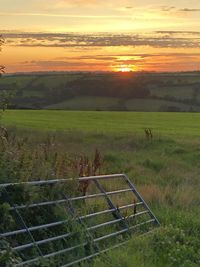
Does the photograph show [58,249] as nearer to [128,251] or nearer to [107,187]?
[128,251]

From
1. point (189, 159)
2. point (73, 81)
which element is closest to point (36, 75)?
point (73, 81)

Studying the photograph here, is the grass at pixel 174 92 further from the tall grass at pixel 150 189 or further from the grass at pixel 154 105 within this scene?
the tall grass at pixel 150 189

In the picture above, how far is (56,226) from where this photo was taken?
26.3 feet

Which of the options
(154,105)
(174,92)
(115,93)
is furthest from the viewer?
(154,105)

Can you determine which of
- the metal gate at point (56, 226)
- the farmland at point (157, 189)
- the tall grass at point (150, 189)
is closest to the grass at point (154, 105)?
the farmland at point (157, 189)

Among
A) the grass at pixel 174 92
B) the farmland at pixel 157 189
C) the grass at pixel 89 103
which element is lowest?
the grass at pixel 89 103

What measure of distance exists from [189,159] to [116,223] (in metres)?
16.0

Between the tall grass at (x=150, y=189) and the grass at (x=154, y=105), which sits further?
the grass at (x=154, y=105)

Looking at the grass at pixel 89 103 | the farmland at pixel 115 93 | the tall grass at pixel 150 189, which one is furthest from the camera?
the grass at pixel 89 103

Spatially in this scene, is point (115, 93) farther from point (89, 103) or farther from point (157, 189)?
point (157, 189)

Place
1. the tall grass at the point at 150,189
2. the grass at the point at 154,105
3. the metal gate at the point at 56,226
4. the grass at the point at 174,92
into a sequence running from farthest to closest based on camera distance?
the grass at the point at 154,105, the grass at the point at 174,92, the tall grass at the point at 150,189, the metal gate at the point at 56,226

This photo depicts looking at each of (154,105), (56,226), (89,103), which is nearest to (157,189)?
(56,226)

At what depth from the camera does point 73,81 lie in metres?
75.2

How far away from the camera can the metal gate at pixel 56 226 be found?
7195 millimetres
